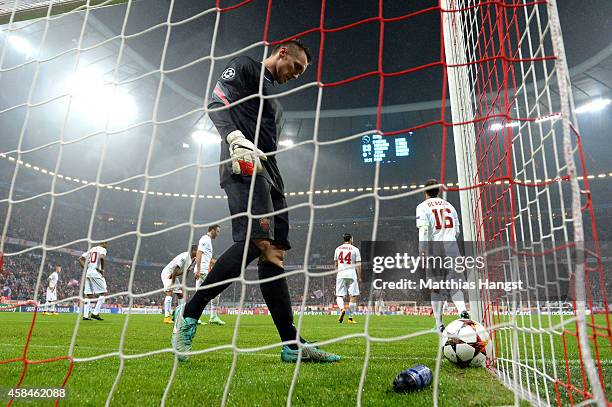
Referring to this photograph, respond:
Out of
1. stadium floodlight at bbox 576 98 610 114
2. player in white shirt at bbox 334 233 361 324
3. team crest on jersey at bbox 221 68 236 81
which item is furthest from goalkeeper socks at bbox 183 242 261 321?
stadium floodlight at bbox 576 98 610 114

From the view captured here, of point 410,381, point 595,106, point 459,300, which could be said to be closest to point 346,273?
point 459,300

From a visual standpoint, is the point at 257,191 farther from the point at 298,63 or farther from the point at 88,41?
the point at 88,41

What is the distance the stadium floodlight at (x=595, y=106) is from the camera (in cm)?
1867

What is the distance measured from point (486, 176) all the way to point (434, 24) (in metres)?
13.7

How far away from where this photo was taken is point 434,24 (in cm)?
1517

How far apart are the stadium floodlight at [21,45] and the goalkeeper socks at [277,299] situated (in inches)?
700

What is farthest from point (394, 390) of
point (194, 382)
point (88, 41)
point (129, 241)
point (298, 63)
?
point (129, 241)

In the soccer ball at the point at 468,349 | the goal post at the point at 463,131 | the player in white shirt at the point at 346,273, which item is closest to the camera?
the soccer ball at the point at 468,349

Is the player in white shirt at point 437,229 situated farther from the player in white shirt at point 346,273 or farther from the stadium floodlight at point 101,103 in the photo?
the stadium floodlight at point 101,103

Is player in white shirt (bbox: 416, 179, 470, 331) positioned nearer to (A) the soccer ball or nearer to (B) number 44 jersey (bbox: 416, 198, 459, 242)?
(B) number 44 jersey (bbox: 416, 198, 459, 242)

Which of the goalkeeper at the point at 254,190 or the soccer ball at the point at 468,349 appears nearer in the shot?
the goalkeeper at the point at 254,190

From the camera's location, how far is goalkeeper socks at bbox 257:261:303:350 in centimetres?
247

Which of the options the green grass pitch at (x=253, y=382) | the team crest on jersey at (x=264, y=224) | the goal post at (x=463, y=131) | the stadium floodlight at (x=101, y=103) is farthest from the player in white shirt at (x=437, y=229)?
the stadium floodlight at (x=101, y=103)

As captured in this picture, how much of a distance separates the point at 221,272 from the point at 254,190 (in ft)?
1.62
